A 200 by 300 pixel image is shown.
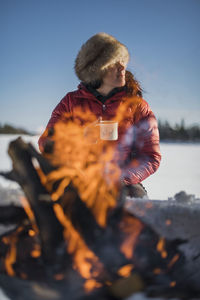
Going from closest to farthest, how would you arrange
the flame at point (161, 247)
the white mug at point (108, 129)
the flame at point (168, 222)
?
the flame at point (161, 247), the flame at point (168, 222), the white mug at point (108, 129)

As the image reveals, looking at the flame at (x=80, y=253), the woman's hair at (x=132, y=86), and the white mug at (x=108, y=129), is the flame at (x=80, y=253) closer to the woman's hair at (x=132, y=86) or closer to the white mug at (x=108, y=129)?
the white mug at (x=108, y=129)

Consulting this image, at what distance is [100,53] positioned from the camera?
2.29 meters

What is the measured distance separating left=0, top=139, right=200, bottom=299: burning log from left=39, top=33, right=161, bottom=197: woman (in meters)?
0.92

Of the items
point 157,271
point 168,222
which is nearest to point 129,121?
point 168,222

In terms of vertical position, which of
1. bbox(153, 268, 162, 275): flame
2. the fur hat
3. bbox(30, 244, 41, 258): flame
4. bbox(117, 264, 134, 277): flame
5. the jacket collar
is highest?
the fur hat

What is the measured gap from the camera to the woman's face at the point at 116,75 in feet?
7.47

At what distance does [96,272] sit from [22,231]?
51 cm

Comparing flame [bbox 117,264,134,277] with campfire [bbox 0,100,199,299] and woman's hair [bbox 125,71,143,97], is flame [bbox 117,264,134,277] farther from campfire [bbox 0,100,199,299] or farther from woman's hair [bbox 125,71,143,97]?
woman's hair [bbox 125,71,143,97]

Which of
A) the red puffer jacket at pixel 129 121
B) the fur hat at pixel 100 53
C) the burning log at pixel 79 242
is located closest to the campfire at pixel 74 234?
the burning log at pixel 79 242

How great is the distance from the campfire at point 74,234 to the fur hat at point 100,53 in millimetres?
1193

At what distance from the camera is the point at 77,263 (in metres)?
1.18

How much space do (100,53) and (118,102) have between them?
499 mm

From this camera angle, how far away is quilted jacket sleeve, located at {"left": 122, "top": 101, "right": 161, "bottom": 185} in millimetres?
2205

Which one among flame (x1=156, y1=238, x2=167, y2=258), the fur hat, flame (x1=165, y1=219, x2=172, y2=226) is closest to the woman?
the fur hat
